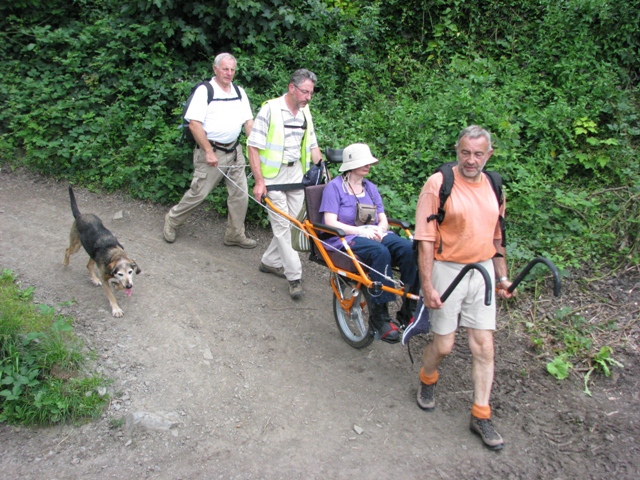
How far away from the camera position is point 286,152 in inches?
220

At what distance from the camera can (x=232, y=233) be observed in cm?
687

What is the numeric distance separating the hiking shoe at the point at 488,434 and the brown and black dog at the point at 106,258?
3.23 metres

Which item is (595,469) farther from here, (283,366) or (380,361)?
(283,366)

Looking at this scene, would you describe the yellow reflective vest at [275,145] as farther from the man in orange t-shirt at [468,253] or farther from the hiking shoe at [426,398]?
the hiking shoe at [426,398]

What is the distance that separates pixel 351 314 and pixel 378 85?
204 inches

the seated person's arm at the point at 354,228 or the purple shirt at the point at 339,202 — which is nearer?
the seated person's arm at the point at 354,228

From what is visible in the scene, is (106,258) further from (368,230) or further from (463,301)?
(463,301)

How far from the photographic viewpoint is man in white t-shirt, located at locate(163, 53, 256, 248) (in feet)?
19.5

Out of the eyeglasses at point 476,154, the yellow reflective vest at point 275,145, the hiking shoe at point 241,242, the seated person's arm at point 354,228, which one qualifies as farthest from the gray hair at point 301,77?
the hiking shoe at point 241,242

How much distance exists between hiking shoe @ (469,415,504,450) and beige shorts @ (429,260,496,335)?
705 mm

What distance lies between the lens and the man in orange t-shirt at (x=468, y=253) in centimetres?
363

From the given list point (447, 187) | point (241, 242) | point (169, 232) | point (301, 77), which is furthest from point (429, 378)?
point (169, 232)

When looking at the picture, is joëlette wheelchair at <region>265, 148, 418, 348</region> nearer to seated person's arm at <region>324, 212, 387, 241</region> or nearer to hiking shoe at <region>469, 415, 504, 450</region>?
seated person's arm at <region>324, 212, 387, 241</region>

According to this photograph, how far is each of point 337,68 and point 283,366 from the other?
5.74 meters
